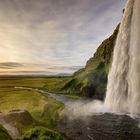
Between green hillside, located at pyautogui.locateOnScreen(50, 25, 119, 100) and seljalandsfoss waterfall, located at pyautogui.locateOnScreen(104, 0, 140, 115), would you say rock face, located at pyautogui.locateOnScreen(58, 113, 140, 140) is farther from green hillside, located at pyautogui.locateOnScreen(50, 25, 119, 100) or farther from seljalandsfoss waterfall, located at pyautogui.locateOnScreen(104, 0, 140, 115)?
green hillside, located at pyautogui.locateOnScreen(50, 25, 119, 100)

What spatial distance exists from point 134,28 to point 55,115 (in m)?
26.3

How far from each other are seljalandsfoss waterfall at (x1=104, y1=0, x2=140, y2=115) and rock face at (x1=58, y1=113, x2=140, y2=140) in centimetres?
1070

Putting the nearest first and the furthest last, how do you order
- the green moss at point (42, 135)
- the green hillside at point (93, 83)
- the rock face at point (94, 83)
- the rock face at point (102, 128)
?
the green moss at point (42, 135) → the rock face at point (102, 128) → the rock face at point (94, 83) → the green hillside at point (93, 83)

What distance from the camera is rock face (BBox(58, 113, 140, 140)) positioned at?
32.9 m

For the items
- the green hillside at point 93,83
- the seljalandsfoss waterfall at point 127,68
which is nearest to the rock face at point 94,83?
the green hillside at point 93,83

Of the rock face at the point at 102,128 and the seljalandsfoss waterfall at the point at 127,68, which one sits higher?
the seljalandsfoss waterfall at the point at 127,68

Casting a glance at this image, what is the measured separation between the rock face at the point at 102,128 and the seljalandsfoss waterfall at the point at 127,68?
35.1 feet

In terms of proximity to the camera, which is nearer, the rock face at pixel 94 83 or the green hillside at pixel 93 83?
the rock face at pixel 94 83

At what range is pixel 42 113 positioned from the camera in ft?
168

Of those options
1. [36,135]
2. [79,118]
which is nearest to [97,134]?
[79,118]

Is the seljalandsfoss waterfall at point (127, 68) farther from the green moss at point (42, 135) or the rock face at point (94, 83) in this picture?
the green moss at point (42, 135)

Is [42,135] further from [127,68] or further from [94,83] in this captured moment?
[94,83]

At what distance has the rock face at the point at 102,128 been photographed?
32875mm

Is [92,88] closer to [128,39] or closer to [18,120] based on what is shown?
[128,39]
